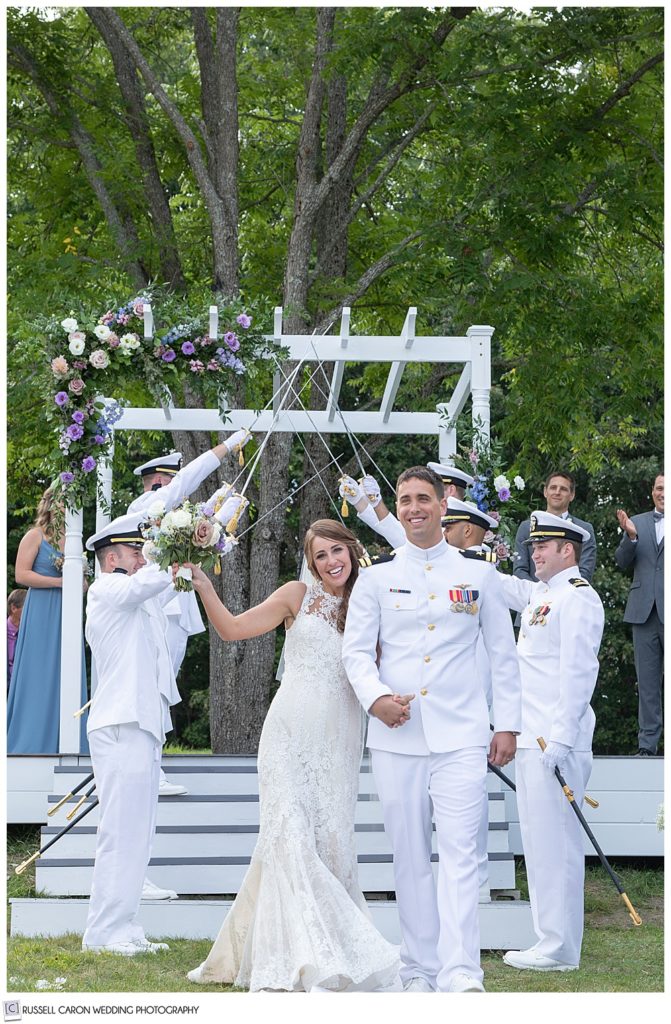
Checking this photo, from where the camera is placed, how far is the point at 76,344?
7.99m

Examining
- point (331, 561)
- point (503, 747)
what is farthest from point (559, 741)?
point (331, 561)

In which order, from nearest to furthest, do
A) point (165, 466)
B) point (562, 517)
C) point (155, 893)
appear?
point (155, 893) → point (165, 466) → point (562, 517)

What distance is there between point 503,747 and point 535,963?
5.04 feet

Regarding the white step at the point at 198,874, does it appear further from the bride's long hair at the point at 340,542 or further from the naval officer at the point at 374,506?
the bride's long hair at the point at 340,542

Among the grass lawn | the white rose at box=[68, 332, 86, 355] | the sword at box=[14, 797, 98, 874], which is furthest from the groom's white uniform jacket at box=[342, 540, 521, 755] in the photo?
the white rose at box=[68, 332, 86, 355]

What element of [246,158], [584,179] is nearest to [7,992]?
[584,179]

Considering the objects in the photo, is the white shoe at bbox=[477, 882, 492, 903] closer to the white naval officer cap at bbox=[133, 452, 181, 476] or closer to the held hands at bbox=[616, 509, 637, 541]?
the held hands at bbox=[616, 509, 637, 541]

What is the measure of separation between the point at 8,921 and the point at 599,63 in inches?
390

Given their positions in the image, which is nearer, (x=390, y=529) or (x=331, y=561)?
(x=331, y=561)

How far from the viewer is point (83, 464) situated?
835cm

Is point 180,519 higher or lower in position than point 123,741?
higher

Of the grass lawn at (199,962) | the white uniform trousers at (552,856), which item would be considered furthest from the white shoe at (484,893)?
the white uniform trousers at (552,856)

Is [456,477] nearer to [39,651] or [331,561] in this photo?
[331,561]

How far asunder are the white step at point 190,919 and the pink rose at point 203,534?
88.7 inches
